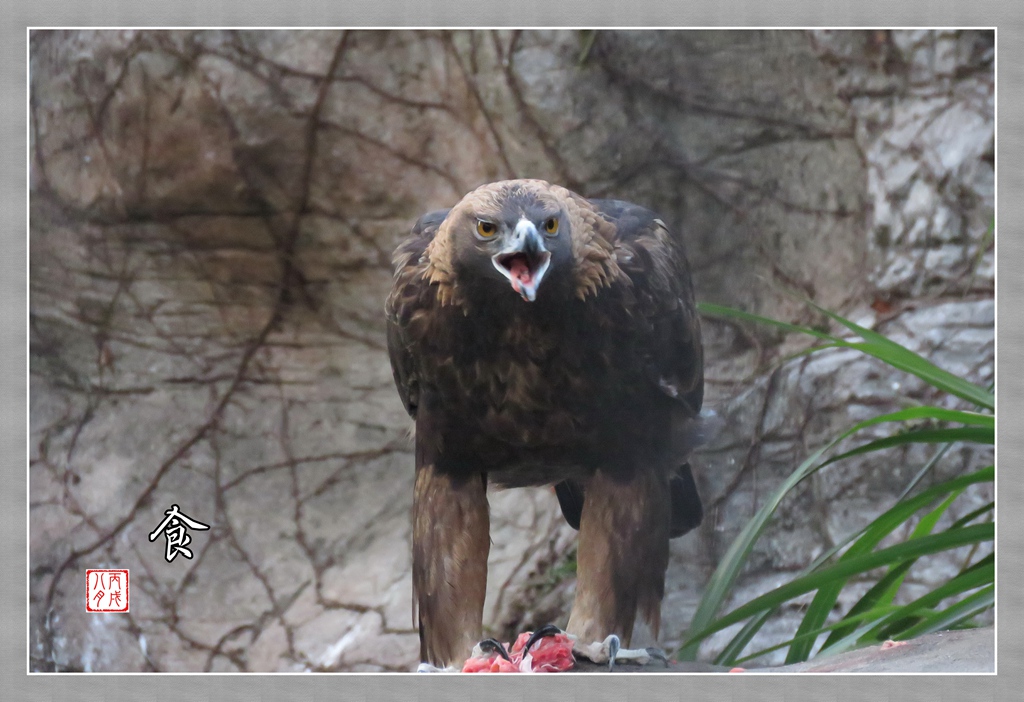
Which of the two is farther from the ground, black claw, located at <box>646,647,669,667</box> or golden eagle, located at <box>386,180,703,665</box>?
golden eagle, located at <box>386,180,703,665</box>

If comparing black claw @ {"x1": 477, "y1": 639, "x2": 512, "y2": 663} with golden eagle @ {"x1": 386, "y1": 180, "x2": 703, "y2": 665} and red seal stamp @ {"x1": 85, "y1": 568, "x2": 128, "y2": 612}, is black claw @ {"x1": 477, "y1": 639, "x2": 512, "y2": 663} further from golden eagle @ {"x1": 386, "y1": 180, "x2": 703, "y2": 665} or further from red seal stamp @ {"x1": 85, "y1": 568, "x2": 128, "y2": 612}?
red seal stamp @ {"x1": 85, "y1": 568, "x2": 128, "y2": 612}

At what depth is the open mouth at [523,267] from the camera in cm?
170

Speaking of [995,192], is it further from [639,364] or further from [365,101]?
[365,101]

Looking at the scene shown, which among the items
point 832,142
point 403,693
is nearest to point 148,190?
point 403,693

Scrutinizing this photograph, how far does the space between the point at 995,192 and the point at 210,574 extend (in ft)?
6.02

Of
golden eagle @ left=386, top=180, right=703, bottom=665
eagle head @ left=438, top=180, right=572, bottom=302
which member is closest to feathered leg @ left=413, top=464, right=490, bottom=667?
golden eagle @ left=386, top=180, right=703, bottom=665

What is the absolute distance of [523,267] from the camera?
1736mm

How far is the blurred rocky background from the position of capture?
7.06ft

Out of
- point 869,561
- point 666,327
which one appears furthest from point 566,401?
point 869,561

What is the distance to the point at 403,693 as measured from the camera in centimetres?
196

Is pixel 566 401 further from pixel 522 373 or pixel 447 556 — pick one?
pixel 447 556

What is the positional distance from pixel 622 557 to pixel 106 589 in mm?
1057

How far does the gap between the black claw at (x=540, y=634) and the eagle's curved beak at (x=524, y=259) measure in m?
0.67

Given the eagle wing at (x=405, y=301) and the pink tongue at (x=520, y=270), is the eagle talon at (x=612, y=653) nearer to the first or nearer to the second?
the eagle wing at (x=405, y=301)
